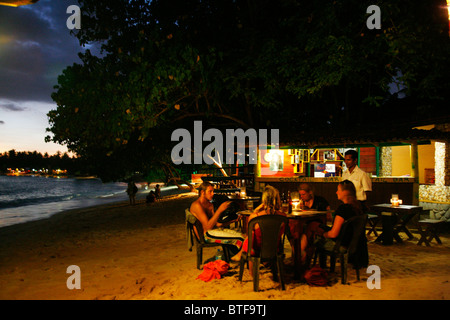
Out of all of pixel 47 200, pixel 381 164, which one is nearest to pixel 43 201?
pixel 47 200

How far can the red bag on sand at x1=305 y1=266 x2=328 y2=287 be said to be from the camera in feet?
13.3

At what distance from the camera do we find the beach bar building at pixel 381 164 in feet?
29.2

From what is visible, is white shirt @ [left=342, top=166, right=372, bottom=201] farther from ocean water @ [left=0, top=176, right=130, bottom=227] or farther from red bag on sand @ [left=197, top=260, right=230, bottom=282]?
ocean water @ [left=0, top=176, right=130, bottom=227]

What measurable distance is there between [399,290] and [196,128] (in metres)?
12.5

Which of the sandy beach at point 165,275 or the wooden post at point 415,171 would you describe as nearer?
the sandy beach at point 165,275

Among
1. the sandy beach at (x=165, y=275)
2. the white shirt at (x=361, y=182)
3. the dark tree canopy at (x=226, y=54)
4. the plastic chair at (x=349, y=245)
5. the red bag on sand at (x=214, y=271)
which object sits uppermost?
the dark tree canopy at (x=226, y=54)

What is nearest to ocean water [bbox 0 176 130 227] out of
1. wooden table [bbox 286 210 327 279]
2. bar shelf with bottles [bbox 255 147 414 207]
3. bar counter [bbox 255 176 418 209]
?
bar shelf with bottles [bbox 255 147 414 207]

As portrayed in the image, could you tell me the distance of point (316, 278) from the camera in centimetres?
408

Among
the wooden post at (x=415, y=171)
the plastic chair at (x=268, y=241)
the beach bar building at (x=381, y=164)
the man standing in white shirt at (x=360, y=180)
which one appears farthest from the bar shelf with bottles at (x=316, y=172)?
the plastic chair at (x=268, y=241)

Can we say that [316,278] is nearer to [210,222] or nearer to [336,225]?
[336,225]

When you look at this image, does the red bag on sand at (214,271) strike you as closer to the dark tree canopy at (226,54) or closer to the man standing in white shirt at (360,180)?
the man standing in white shirt at (360,180)

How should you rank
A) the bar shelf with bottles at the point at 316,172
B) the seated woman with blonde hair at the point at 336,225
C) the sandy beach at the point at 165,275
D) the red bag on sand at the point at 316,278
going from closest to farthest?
the sandy beach at the point at 165,275, the red bag on sand at the point at 316,278, the seated woman with blonde hair at the point at 336,225, the bar shelf with bottles at the point at 316,172

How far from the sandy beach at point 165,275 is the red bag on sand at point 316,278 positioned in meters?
0.08

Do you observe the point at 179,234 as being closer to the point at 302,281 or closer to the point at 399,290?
the point at 302,281
